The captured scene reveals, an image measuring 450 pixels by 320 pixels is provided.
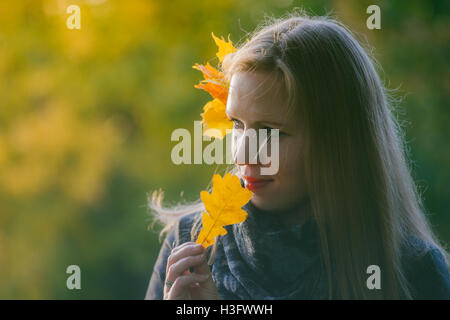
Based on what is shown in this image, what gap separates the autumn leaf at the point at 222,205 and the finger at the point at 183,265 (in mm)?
39

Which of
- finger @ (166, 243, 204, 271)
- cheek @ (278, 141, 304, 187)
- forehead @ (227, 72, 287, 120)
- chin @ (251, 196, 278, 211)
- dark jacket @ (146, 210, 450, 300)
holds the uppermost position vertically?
forehead @ (227, 72, 287, 120)

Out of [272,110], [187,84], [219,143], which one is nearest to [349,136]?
[272,110]

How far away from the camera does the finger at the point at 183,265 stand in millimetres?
1144

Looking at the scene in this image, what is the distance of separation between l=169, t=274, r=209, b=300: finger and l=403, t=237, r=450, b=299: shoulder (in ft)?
2.07

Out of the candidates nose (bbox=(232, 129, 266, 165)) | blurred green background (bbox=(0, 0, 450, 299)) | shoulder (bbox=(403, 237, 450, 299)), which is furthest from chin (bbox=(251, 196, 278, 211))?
blurred green background (bbox=(0, 0, 450, 299))

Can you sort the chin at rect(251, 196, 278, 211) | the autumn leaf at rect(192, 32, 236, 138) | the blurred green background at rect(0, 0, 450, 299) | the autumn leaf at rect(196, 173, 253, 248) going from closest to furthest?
1. the autumn leaf at rect(196, 173, 253, 248)
2. the chin at rect(251, 196, 278, 211)
3. the autumn leaf at rect(192, 32, 236, 138)
4. the blurred green background at rect(0, 0, 450, 299)

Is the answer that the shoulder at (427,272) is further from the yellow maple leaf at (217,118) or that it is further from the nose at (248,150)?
the yellow maple leaf at (217,118)

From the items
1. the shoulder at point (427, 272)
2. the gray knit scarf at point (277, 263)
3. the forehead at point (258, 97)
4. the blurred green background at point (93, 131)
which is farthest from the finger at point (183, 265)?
the blurred green background at point (93, 131)

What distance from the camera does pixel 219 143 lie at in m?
2.05

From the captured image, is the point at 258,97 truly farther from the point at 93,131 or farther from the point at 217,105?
the point at 93,131

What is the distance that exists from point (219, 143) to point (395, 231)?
36.4 inches

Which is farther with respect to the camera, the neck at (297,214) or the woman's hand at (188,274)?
the neck at (297,214)

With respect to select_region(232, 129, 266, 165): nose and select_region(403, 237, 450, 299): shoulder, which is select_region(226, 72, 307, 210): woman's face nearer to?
select_region(232, 129, 266, 165): nose

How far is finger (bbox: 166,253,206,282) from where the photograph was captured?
114 centimetres
